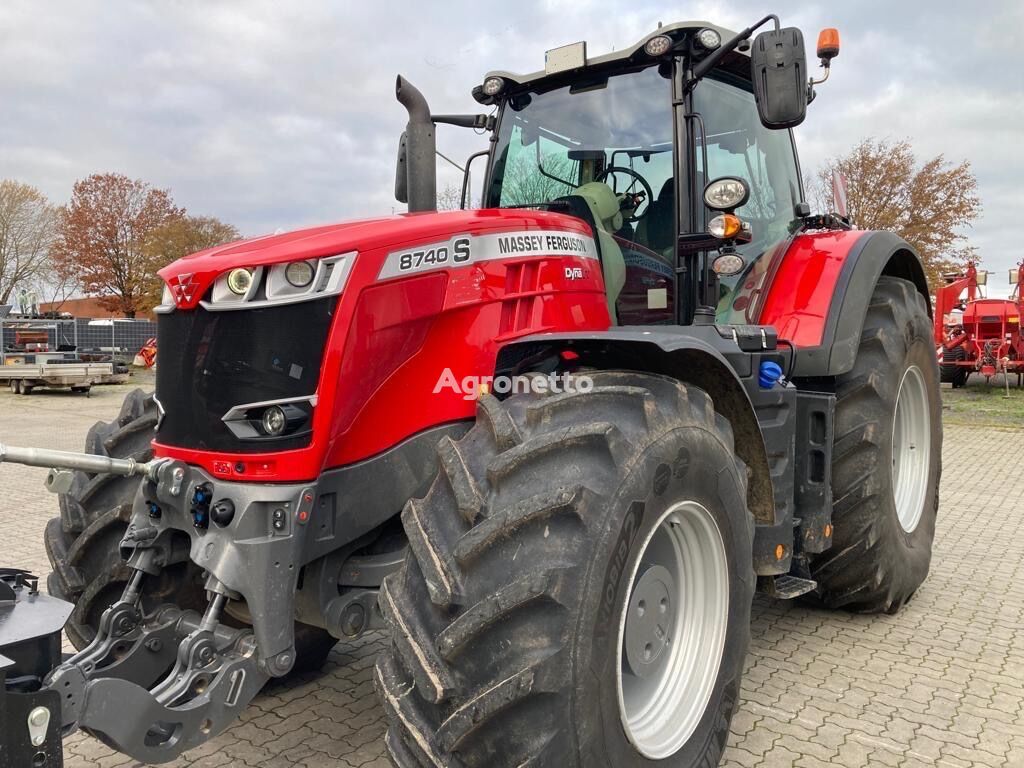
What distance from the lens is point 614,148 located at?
3.40 m

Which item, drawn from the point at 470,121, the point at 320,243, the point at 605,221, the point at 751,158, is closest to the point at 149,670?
the point at 320,243

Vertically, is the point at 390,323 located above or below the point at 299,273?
below

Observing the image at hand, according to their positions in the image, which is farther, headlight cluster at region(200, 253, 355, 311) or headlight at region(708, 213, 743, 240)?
headlight at region(708, 213, 743, 240)

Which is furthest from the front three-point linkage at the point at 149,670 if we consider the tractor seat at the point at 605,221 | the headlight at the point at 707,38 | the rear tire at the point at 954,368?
the rear tire at the point at 954,368

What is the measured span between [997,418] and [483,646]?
44.6 ft

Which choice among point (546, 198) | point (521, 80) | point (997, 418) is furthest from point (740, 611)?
point (997, 418)

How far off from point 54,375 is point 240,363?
18.3 metres

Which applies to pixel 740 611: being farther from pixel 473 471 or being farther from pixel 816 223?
pixel 816 223

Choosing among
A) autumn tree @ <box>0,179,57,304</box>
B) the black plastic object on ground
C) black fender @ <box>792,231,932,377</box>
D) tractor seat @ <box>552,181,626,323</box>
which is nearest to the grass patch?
black fender @ <box>792,231,932,377</box>

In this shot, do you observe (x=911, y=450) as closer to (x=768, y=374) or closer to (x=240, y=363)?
(x=768, y=374)

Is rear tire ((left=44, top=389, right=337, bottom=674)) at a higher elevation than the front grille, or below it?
below

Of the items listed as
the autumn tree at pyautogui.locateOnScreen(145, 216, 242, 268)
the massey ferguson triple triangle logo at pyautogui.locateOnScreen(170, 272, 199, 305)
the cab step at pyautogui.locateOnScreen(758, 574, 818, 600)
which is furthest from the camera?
the autumn tree at pyautogui.locateOnScreen(145, 216, 242, 268)

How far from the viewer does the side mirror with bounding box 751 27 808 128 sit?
2.84 m

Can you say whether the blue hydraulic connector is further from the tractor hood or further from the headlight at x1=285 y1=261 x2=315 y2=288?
the headlight at x1=285 y1=261 x2=315 y2=288
